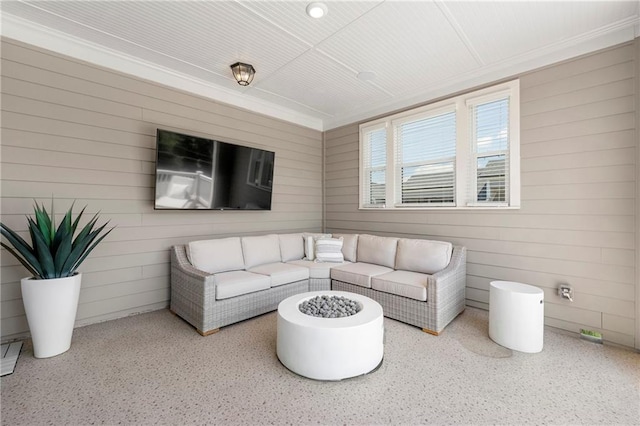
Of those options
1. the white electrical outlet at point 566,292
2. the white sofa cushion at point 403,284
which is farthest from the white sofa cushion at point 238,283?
the white electrical outlet at point 566,292

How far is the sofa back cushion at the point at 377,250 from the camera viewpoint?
373 centimetres

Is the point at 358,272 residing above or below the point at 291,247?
below

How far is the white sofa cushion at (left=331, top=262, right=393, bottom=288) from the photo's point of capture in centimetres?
337

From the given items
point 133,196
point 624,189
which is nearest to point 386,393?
point 624,189

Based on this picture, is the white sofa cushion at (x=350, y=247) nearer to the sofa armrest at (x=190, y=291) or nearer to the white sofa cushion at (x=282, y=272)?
the white sofa cushion at (x=282, y=272)

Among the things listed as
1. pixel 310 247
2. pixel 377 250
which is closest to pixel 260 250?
pixel 310 247

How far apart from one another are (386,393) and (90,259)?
317 cm

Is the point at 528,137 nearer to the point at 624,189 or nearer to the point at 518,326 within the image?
the point at 624,189

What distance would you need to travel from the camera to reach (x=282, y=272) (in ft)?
11.2

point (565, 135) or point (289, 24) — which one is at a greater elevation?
point (289, 24)

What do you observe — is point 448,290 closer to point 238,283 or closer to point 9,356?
point 238,283

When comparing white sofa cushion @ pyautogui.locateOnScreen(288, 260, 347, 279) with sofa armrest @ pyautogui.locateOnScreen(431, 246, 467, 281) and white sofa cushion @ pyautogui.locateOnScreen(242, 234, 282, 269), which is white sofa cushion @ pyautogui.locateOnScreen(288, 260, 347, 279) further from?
sofa armrest @ pyautogui.locateOnScreen(431, 246, 467, 281)

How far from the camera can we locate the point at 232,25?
258 centimetres

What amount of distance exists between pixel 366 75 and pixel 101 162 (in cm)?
325
